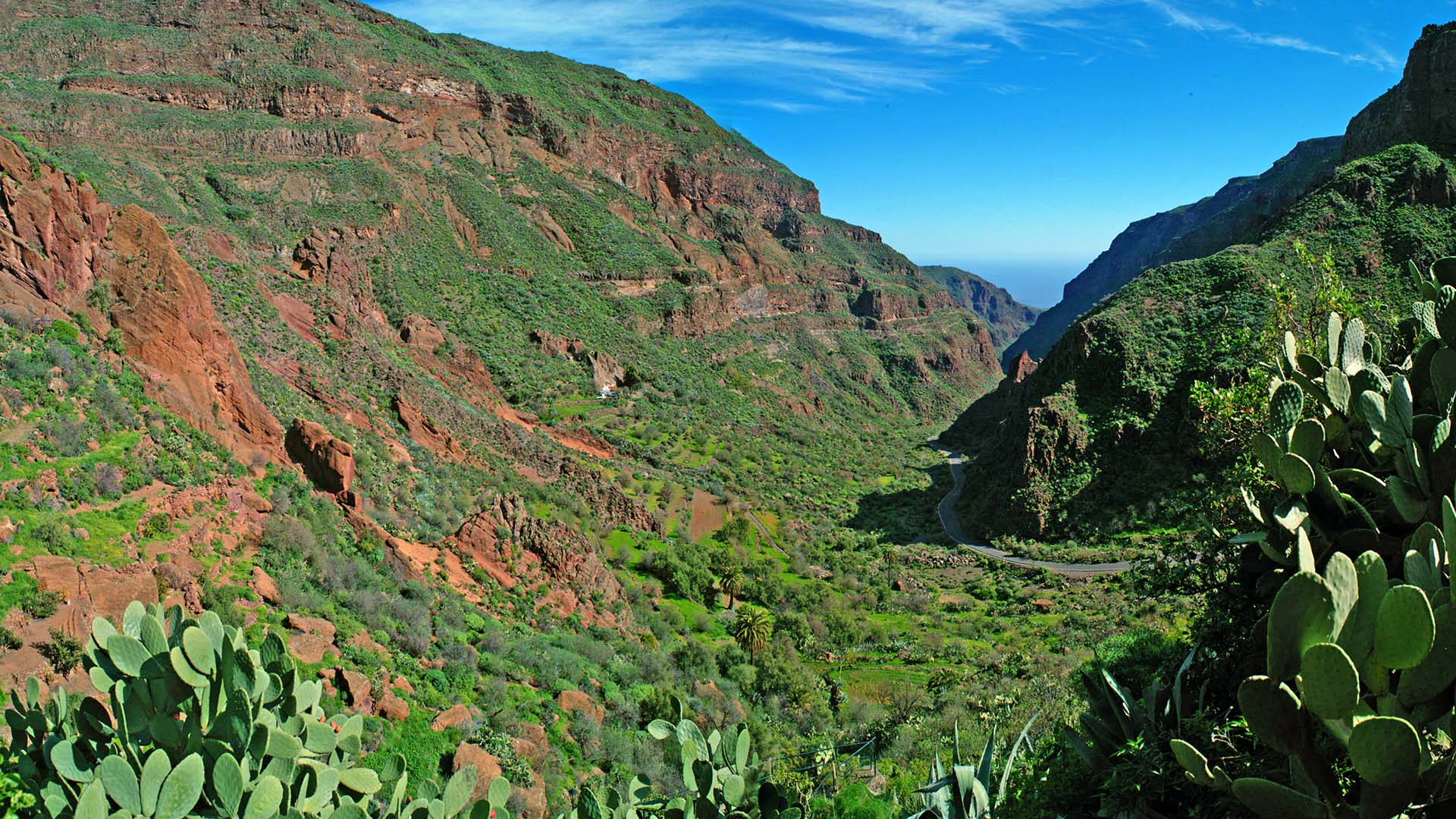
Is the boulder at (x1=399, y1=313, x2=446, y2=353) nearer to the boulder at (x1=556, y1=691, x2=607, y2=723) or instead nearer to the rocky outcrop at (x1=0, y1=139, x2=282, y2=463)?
the rocky outcrop at (x1=0, y1=139, x2=282, y2=463)

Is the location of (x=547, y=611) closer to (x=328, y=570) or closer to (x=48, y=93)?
(x=328, y=570)

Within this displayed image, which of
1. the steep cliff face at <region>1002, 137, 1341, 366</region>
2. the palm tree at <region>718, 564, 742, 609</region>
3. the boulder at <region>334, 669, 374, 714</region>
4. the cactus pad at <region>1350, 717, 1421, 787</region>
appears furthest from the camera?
the steep cliff face at <region>1002, 137, 1341, 366</region>

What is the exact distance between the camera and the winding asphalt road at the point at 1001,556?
34625mm

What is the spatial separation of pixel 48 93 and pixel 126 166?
2012cm

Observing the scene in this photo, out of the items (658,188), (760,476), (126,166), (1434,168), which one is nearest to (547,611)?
(760,476)

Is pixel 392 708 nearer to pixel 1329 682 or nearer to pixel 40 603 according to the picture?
pixel 40 603

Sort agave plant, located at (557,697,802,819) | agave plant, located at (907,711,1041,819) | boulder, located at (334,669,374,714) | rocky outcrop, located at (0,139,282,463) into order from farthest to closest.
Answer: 1. rocky outcrop, located at (0,139,282,463)
2. boulder, located at (334,669,374,714)
3. agave plant, located at (907,711,1041,819)
4. agave plant, located at (557,697,802,819)

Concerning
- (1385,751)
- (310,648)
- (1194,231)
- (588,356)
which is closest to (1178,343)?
(588,356)

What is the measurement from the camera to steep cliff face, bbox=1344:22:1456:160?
50188 mm

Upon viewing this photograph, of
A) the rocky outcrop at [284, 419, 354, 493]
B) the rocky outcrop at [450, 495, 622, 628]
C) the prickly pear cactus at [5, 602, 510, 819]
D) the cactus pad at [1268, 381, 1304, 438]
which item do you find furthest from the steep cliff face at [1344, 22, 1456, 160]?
the prickly pear cactus at [5, 602, 510, 819]

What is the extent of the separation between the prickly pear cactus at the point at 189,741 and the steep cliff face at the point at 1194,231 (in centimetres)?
6933

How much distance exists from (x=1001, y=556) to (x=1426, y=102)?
44907 mm

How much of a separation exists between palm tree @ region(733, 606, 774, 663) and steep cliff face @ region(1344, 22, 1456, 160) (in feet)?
184

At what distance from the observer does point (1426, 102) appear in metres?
52.1
